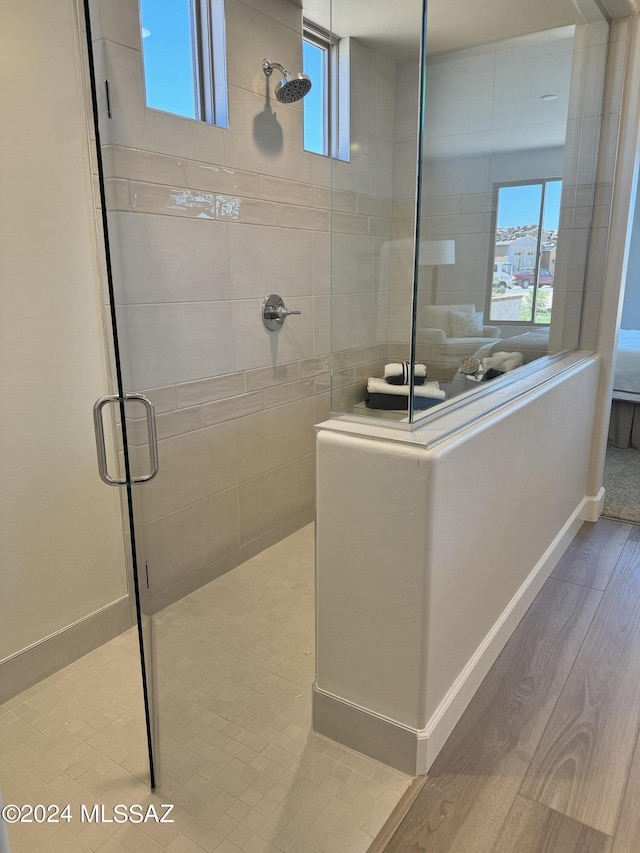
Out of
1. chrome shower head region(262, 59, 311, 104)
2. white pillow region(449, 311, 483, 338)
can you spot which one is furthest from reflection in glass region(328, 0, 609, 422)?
chrome shower head region(262, 59, 311, 104)

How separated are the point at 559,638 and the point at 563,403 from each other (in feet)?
2.90

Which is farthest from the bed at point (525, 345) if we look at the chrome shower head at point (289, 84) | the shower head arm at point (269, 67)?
the shower head arm at point (269, 67)

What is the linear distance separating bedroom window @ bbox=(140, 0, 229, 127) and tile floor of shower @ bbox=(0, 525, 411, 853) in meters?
1.67

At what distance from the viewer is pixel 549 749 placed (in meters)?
1.63

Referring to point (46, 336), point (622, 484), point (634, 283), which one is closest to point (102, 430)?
point (46, 336)

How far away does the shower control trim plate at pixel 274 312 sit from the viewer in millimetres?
2611

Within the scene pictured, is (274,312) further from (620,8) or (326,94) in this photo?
(620,8)

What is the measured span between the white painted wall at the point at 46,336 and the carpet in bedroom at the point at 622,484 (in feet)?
8.46

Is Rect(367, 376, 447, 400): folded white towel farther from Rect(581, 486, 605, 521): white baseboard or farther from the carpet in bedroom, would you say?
the carpet in bedroom

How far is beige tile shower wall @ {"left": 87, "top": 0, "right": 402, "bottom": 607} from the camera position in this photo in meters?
1.74

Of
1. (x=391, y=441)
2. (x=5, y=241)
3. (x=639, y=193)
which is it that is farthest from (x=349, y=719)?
(x=639, y=193)

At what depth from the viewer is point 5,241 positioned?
164 centimetres

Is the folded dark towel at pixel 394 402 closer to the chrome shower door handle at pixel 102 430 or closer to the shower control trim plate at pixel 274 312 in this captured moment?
the chrome shower door handle at pixel 102 430

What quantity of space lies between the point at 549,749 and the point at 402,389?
3.51 ft
